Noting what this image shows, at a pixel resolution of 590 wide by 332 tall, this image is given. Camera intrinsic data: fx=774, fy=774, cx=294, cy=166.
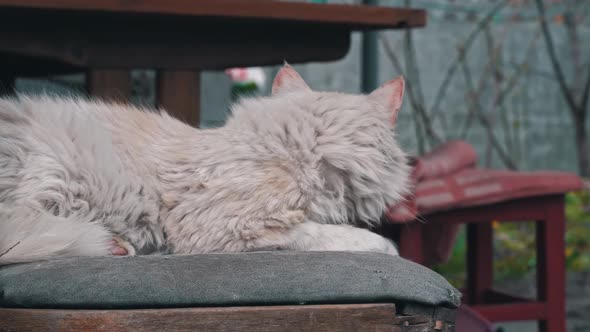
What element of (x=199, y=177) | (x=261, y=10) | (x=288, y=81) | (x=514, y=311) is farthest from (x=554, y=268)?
(x=199, y=177)

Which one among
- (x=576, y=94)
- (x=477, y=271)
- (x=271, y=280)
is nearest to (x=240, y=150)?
(x=271, y=280)

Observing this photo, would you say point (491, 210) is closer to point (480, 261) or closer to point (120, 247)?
point (480, 261)

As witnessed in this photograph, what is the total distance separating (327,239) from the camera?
1872 millimetres

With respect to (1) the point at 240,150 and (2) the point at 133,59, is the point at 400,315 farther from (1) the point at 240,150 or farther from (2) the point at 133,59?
(2) the point at 133,59

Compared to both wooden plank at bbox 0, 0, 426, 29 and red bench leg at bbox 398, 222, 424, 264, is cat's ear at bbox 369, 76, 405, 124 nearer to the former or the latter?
red bench leg at bbox 398, 222, 424, 264

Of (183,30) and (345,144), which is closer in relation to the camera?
(345,144)

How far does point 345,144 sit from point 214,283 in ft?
2.20

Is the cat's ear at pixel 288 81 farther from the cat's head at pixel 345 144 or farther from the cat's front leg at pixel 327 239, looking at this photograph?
the cat's front leg at pixel 327 239

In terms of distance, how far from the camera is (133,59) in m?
2.95

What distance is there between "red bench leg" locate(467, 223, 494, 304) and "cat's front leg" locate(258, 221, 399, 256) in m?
1.63

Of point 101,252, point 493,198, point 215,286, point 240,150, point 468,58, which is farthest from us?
point 468,58

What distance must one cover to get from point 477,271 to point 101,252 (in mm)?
2139

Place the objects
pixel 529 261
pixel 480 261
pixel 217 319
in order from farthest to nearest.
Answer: pixel 529 261 → pixel 480 261 → pixel 217 319

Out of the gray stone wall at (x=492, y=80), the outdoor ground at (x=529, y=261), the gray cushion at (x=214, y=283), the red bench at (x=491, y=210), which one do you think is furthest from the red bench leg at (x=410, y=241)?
the gray stone wall at (x=492, y=80)
